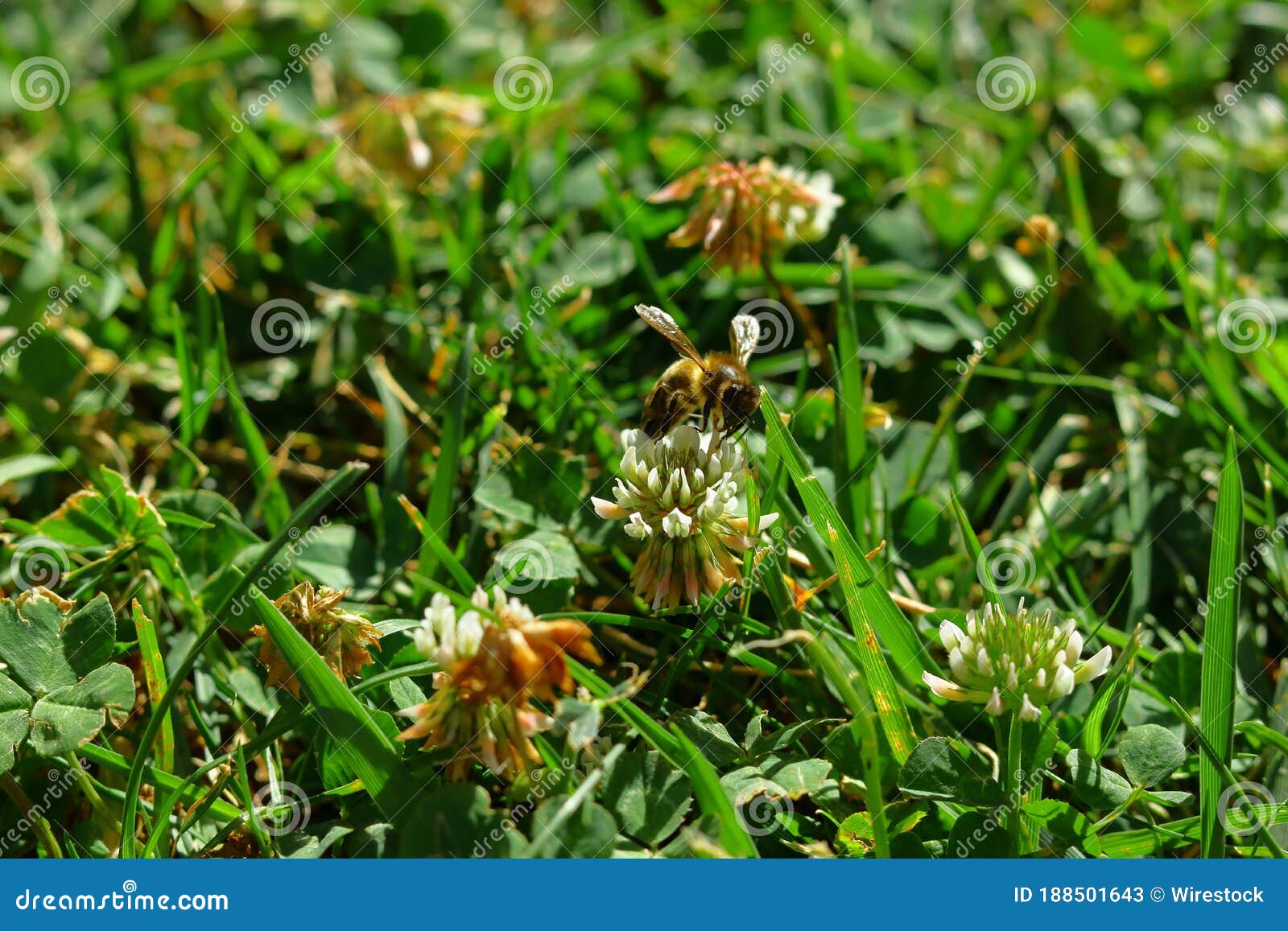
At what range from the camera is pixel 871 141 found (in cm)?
331

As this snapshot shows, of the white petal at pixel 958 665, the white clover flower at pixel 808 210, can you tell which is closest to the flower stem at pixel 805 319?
the white clover flower at pixel 808 210

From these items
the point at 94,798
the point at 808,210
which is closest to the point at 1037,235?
the point at 808,210

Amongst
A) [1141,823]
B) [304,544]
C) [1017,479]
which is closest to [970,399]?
[1017,479]

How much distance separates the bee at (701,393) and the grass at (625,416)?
75 millimetres

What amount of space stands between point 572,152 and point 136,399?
137 cm

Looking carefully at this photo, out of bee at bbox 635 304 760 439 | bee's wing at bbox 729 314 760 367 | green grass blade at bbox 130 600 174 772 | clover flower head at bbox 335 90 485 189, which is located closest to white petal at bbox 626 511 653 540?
bee at bbox 635 304 760 439

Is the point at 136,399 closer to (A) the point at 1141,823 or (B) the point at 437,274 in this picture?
(B) the point at 437,274

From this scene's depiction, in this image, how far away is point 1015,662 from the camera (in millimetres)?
1822

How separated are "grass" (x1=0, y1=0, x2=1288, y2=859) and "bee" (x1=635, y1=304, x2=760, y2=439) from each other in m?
0.07

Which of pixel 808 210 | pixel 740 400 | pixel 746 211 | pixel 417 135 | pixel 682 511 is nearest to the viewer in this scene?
pixel 682 511

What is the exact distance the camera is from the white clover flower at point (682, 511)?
1982 mm

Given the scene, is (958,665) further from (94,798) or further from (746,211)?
(94,798)

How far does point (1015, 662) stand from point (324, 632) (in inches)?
44.5

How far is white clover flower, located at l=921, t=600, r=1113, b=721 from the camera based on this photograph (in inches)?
70.6
